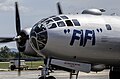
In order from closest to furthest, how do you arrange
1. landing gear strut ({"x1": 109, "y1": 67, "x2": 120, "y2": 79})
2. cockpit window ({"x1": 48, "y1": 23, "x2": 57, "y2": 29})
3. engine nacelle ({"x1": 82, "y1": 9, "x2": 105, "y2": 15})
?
cockpit window ({"x1": 48, "y1": 23, "x2": 57, "y2": 29}) < engine nacelle ({"x1": 82, "y1": 9, "x2": 105, "y2": 15}) < landing gear strut ({"x1": 109, "y1": 67, "x2": 120, "y2": 79})

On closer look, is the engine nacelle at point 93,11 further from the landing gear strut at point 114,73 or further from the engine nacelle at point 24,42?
the landing gear strut at point 114,73

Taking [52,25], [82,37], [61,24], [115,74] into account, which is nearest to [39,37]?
[52,25]

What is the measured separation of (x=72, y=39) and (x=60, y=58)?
1283mm

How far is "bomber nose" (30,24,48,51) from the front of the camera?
17459 millimetres

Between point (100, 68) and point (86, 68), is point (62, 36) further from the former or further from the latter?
point (100, 68)

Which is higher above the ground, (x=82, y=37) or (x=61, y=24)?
(x=61, y=24)

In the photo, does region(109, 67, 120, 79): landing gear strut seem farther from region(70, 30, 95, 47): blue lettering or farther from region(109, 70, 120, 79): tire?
region(70, 30, 95, 47): blue lettering

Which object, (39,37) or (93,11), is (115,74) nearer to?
(93,11)

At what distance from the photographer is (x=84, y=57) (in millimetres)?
18438

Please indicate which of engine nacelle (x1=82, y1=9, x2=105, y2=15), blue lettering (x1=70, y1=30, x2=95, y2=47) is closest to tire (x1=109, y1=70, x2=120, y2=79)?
engine nacelle (x1=82, y1=9, x2=105, y2=15)

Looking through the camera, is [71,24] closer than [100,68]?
Yes

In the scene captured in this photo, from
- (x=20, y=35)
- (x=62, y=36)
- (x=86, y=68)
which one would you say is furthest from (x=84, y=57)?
(x=20, y=35)

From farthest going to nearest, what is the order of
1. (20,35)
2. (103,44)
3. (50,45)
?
(20,35) < (103,44) < (50,45)

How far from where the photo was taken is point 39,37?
17.6 metres
